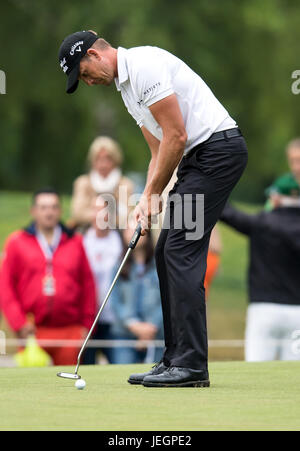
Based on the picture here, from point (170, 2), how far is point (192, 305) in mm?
18546

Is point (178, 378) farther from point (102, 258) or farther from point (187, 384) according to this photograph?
point (102, 258)

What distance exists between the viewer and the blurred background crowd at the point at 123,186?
385 inches

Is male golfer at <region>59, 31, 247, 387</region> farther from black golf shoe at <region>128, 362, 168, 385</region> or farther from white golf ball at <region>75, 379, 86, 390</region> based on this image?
white golf ball at <region>75, 379, 86, 390</region>

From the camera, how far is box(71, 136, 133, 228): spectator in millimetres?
11086

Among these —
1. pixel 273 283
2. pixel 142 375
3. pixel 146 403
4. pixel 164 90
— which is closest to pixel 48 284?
pixel 273 283

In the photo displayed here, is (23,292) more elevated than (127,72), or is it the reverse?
(127,72)

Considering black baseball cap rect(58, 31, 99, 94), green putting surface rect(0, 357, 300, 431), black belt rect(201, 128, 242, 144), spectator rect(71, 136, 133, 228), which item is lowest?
green putting surface rect(0, 357, 300, 431)

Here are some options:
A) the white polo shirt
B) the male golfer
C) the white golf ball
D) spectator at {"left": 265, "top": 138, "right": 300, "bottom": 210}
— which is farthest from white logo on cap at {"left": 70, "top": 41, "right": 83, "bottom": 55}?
spectator at {"left": 265, "top": 138, "right": 300, "bottom": 210}

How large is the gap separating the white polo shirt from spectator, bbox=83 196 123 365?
4221 mm

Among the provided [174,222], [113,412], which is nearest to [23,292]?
[174,222]

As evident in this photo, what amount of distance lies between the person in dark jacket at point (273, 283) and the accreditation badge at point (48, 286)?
68.7 inches

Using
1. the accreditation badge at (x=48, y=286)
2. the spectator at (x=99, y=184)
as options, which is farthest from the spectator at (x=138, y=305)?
the spectator at (x=99, y=184)

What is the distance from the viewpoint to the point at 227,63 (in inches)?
962

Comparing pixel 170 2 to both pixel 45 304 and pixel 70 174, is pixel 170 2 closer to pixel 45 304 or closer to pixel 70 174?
pixel 70 174
